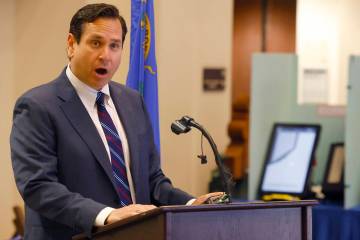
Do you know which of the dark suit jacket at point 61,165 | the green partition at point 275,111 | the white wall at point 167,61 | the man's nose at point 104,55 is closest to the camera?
the dark suit jacket at point 61,165

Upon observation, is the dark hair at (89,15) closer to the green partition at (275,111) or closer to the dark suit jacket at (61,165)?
the dark suit jacket at (61,165)

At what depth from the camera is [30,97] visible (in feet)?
7.64

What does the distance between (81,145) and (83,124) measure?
72mm

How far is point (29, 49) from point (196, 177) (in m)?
1.70

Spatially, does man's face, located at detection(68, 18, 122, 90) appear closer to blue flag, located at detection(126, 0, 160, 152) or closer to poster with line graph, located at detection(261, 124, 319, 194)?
blue flag, located at detection(126, 0, 160, 152)

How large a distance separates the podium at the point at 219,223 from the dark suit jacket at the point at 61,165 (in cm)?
12

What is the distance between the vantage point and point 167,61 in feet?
17.1

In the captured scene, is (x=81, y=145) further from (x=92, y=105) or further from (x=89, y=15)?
(x=89, y=15)

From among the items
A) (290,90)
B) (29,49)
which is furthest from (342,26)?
(29,49)

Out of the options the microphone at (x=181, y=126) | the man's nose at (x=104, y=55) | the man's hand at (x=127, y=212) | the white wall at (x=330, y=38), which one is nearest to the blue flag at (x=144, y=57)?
the man's nose at (x=104, y=55)

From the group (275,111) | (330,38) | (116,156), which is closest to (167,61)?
(275,111)

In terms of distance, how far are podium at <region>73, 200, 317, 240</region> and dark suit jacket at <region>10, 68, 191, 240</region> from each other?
4.8 inches

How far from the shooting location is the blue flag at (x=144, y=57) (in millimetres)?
3738

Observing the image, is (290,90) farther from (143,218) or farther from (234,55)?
(234,55)
